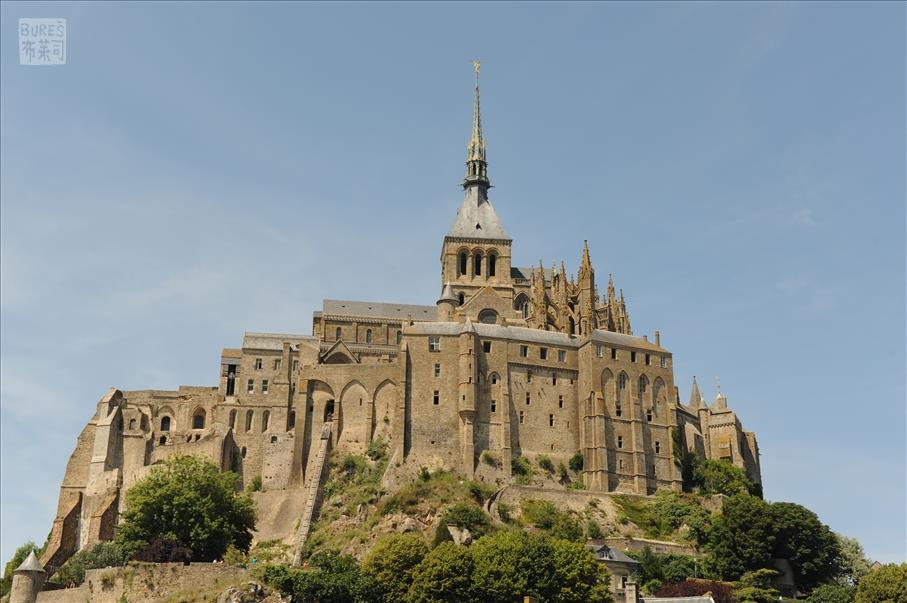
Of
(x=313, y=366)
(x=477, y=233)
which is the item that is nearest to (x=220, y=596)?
(x=313, y=366)

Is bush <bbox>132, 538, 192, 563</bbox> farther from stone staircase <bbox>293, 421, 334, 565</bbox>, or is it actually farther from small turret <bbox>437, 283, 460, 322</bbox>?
small turret <bbox>437, 283, 460, 322</bbox>

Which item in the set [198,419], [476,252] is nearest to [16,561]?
[198,419]

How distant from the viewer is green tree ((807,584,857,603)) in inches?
2835

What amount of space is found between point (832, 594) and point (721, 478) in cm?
2023

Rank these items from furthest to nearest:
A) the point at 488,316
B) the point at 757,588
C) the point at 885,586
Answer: the point at 488,316 → the point at 757,588 → the point at 885,586

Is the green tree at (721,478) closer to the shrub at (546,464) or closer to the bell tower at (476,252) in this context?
the shrub at (546,464)

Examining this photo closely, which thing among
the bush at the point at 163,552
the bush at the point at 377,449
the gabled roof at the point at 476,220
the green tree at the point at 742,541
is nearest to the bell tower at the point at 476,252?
the gabled roof at the point at 476,220

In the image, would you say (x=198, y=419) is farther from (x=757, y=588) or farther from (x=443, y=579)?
(x=757, y=588)

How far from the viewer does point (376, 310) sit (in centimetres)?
11494

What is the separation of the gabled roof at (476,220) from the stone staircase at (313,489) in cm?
2964

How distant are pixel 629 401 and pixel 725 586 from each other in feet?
74.4

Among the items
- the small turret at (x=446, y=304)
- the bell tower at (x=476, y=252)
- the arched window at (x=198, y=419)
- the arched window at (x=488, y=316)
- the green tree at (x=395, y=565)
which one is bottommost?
the green tree at (x=395, y=565)

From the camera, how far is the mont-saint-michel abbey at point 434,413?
91.1 metres

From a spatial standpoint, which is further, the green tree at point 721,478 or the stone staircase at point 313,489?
the green tree at point 721,478
